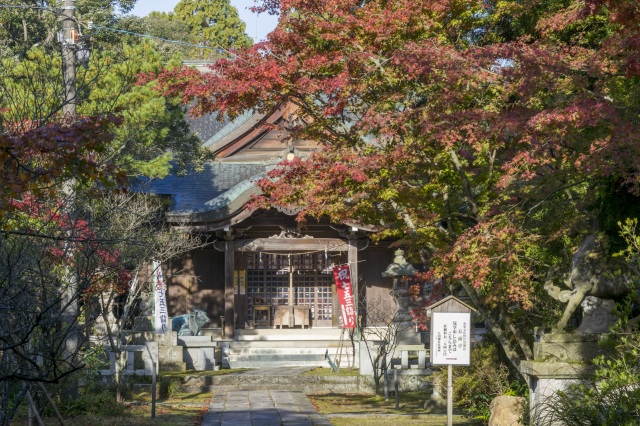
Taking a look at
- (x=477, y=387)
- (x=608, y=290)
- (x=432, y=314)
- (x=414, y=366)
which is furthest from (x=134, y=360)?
(x=608, y=290)

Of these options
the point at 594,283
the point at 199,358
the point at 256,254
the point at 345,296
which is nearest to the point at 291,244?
the point at 256,254

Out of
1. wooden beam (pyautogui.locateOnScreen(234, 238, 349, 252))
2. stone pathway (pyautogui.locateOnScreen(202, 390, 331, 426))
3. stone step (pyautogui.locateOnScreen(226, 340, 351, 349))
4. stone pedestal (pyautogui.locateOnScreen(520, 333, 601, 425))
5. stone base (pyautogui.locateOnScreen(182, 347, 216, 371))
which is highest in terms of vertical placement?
wooden beam (pyautogui.locateOnScreen(234, 238, 349, 252))

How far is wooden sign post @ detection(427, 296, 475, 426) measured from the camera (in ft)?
40.4

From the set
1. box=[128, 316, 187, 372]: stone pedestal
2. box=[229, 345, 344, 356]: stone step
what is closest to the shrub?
box=[128, 316, 187, 372]: stone pedestal

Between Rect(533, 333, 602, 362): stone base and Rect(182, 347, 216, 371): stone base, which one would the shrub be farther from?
Rect(182, 347, 216, 371): stone base

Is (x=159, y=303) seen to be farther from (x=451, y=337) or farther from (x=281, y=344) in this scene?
(x=451, y=337)

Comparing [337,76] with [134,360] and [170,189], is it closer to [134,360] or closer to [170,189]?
[134,360]

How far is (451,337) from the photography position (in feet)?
40.8

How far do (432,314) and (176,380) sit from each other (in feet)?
31.1

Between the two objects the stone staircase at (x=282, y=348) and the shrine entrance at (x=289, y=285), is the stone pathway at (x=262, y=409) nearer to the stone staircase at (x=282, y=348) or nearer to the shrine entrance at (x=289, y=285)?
the stone staircase at (x=282, y=348)

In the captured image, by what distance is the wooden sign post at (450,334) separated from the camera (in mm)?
12329

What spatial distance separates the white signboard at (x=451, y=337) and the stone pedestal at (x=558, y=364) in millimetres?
1216

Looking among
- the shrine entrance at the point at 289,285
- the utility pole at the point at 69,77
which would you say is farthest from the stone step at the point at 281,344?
the utility pole at the point at 69,77

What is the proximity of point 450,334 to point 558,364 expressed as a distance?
185cm
